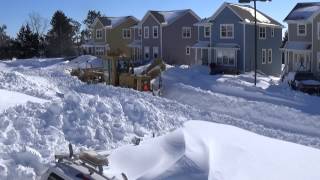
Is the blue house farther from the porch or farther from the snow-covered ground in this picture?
the snow-covered ground

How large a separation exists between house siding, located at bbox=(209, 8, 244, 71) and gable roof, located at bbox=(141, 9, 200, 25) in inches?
331

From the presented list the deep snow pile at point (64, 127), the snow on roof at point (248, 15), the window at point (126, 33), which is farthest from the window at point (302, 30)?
the window at point (126, 33)

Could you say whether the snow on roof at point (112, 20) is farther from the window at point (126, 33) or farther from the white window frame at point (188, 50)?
the white window frame at point (188, 50)

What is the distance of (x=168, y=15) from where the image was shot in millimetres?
56781

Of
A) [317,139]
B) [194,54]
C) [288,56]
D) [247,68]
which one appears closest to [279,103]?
[317,139]

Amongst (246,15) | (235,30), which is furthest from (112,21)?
(246,15)

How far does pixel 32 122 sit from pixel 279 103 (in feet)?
52.7

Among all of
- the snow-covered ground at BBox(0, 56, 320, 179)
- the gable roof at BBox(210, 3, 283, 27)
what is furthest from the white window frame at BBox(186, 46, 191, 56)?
the snow-covered ground at BBox(0, 56, 320, 179)

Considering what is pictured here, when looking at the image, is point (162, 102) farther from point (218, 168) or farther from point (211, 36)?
point (211, 36)

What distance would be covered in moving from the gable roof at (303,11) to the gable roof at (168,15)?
15.0m

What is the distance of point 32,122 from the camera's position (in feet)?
43.5

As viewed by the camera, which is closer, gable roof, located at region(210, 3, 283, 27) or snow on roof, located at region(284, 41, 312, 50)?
snow on roof, located at region(284, 41, 312, 50)

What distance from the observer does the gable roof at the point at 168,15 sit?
55.1m

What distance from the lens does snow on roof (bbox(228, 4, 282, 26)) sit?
44156mm
